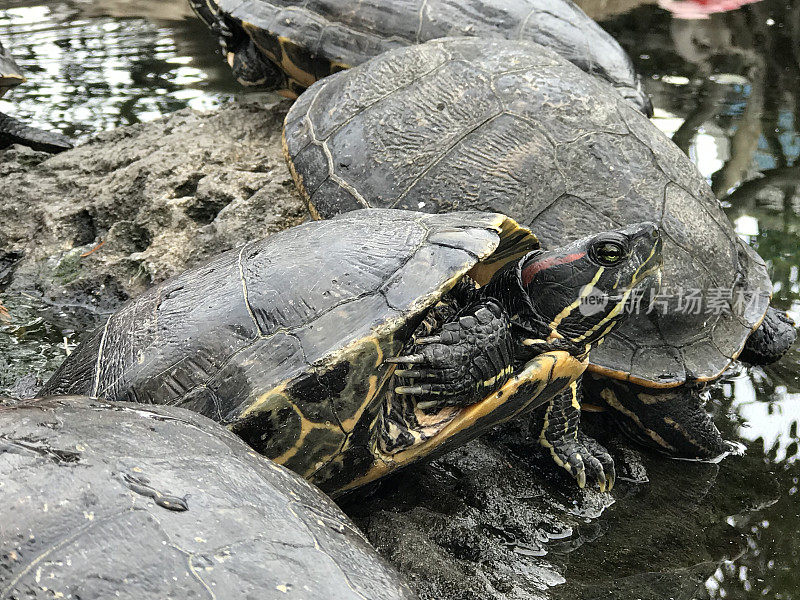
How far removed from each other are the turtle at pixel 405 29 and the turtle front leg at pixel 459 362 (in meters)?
2.87

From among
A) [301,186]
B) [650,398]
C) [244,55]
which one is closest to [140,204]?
[301,186]

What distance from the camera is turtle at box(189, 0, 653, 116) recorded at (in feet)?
16.6

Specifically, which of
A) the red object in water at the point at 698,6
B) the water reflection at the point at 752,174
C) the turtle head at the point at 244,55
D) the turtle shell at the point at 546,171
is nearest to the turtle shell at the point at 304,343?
the turtle shell at the point at 546,171

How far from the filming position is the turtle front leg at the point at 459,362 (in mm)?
2650

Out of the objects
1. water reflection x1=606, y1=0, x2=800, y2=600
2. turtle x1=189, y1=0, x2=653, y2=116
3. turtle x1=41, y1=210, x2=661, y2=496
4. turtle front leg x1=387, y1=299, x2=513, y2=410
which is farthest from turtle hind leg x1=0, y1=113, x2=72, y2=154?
water reflection x1=606, y1=0, x2=800, y2=600

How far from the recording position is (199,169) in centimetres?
482

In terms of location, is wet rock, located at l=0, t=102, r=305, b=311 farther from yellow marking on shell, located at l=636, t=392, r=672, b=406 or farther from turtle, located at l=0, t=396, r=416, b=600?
turtle, located at l=0, t=396, r=416, b=600

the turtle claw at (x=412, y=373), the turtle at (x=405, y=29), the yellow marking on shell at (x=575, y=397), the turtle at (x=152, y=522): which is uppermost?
the turtle at (x=405, y=29)

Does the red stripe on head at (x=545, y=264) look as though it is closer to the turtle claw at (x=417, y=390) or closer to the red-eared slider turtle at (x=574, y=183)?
the red-eared slider turtle at (x=574, y=183)

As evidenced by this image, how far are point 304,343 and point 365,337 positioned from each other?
19 centimetres

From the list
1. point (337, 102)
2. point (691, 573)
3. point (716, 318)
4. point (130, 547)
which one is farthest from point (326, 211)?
point (130, 547)

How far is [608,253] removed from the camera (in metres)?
2.85

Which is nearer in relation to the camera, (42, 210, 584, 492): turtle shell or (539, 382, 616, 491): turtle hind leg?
(42, 210, 584, 492): turtle shell

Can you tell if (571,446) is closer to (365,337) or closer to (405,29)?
(365,337)
